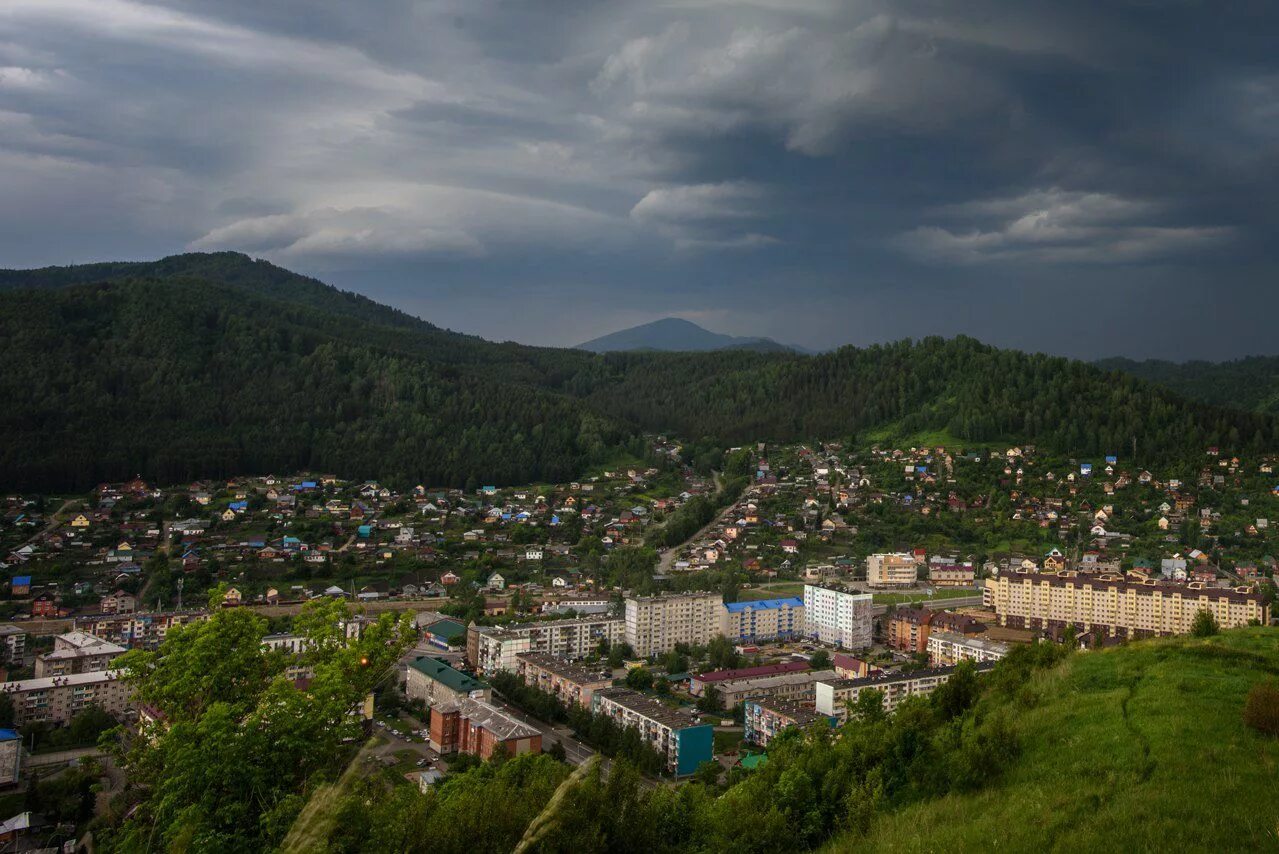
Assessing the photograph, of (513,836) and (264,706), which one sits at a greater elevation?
(264,706)

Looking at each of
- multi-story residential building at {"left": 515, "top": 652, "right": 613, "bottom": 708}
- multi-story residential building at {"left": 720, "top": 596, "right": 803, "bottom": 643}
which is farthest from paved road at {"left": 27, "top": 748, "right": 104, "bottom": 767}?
multi-story residential building at {"left": 720, "top": 596, "right": 803, "bottom": 643}

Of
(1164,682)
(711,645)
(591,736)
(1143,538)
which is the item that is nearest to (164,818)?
(1164,682)

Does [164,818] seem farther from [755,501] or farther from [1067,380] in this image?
[1067,380]

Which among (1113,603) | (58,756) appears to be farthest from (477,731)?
(1113,603)

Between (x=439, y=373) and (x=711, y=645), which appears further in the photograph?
(x=439, y=373)

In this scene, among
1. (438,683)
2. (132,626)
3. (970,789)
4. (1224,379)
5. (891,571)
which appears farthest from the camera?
(1224,379)

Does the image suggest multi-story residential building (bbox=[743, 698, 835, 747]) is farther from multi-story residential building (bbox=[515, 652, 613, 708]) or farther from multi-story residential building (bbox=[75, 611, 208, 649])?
multi-story residential building (bbox=[75, 611, 208, 649])

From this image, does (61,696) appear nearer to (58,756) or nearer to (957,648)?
(58,756)
